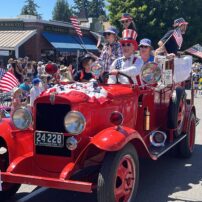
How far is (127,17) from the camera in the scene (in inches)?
285

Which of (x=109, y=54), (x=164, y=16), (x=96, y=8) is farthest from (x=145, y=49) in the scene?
(x=96, y=8)

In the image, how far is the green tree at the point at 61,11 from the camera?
251 ft

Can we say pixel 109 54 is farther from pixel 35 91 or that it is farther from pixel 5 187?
pixel 35 91

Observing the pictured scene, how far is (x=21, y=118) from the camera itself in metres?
4.53

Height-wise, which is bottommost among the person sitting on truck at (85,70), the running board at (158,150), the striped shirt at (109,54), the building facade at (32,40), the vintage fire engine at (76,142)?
the running board at (158,150)

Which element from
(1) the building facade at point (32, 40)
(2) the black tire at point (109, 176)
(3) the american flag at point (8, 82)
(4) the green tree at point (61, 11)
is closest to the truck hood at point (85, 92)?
(2) the black tire at point (109, 176)

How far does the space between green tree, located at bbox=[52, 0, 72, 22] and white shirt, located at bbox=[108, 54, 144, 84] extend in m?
72.4

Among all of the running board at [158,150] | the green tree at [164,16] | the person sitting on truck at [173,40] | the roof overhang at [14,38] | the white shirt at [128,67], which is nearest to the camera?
the running board at [158,150]

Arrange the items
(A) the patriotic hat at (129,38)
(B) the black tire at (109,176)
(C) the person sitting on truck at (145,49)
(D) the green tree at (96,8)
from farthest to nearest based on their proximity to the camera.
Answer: (D) the green tree at (96,8), (C) the person sitting on truck at (145,49), (A) the patriotic hat at (129,38), (B) the black tire at (109,176)

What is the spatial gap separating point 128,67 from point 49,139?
69.3 inches

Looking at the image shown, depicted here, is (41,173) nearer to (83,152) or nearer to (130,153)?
(83,152)

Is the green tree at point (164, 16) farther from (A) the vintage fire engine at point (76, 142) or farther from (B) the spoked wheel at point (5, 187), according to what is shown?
(B) the spoked wheel at point (5, 187)

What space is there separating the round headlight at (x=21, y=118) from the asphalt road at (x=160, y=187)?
107cm

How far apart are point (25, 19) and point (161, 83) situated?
2176 cm
